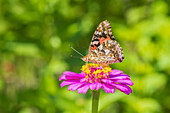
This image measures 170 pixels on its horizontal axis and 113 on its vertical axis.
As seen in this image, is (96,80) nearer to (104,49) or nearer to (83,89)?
(83,89)

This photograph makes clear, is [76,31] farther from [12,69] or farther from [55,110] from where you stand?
[12,69]

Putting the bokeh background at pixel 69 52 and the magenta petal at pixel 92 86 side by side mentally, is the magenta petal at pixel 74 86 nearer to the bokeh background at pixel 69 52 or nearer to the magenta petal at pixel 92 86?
the magenta petal at pixel 92 86

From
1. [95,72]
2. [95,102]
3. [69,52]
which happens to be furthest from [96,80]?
[69,52]

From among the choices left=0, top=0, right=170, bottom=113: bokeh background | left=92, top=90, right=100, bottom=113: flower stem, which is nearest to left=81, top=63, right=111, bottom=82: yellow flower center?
left=92, top=90, right=100, bottom=113: flower stem

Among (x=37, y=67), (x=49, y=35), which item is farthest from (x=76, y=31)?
(x=37, y=67)

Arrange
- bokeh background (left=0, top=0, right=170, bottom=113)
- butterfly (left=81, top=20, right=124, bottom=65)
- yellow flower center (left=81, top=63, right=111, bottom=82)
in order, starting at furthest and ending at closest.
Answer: bokeh background (left=0, top=0, right=170, bottom=113) → butterfly (left=81, top=20, right=124, bottom=65) → yellow flower center (left=81, top=63, right=111, bottom=82)

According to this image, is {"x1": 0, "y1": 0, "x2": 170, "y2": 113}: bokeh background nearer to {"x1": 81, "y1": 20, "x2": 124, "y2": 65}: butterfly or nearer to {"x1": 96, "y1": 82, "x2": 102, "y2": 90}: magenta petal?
{"x1": 81, "y1": 20, "x2": 124, "y2": 65}: butterfly
